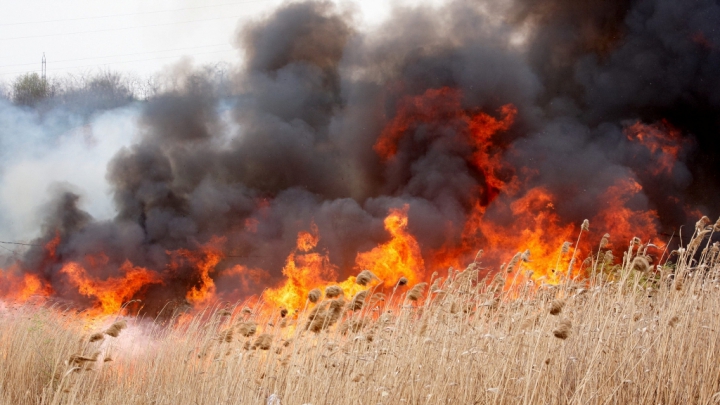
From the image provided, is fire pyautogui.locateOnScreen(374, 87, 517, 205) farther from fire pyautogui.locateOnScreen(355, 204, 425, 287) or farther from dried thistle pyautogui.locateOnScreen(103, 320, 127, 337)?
dried thistle pyautogui.locateOnScreen(103, 320, 127, 337)

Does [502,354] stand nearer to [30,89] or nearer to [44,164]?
[44,164]

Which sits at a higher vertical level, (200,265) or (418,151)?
(418,151)

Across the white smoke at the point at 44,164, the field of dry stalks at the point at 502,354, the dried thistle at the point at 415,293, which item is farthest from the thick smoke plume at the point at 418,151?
the dried thistle at the point at 415,293

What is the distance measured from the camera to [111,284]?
1313 cm

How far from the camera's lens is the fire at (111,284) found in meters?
12.9

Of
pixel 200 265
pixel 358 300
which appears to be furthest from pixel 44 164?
pixel 358 300

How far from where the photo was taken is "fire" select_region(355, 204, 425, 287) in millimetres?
13172

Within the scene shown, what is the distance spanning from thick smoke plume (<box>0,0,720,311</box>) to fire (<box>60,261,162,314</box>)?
0.05 m

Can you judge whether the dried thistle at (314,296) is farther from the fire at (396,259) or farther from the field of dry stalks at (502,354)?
the fire at (396,259)

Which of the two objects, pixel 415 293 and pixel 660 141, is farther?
pixel 660 141

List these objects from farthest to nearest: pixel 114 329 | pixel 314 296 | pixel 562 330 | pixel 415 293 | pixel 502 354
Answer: pixel 415 293
pixel 314 296
pixel 502 354
pixel 114 329
pixel 562 330

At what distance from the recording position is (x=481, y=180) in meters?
15.8

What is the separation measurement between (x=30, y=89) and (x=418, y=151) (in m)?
27.6

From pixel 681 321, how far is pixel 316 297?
2.91m
